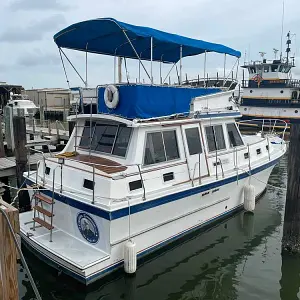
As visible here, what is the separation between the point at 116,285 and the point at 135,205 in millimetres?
1665

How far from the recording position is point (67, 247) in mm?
6695

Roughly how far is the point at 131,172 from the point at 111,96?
199 centimetres

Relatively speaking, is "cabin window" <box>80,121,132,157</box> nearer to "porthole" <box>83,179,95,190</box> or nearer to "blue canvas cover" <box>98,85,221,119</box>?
"blue canvas cover" <box>98,85,221,119</box>

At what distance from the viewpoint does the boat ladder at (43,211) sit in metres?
7.08

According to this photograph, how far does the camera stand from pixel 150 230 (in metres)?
7.21

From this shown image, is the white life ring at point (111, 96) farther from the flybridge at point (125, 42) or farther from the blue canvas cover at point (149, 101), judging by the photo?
the flybridge at point (125, 42)

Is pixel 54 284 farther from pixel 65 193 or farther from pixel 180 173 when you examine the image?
pixel 180 173

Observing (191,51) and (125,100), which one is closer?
(125,100)

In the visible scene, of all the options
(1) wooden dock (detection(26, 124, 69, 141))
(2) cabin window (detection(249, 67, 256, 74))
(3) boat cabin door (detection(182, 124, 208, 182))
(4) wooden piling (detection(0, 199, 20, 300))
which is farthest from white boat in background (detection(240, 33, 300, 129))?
(4) wooden piling (detection(0, 199, 20, 300))

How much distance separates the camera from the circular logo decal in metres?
6.55

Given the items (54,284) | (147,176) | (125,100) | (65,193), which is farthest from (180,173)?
(54,284)

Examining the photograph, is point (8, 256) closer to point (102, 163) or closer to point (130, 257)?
point (130, 257)

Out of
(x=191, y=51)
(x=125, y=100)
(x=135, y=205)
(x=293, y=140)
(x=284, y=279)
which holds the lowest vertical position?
(x=284, y=279)

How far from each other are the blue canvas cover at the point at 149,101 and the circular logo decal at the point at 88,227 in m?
2.49
